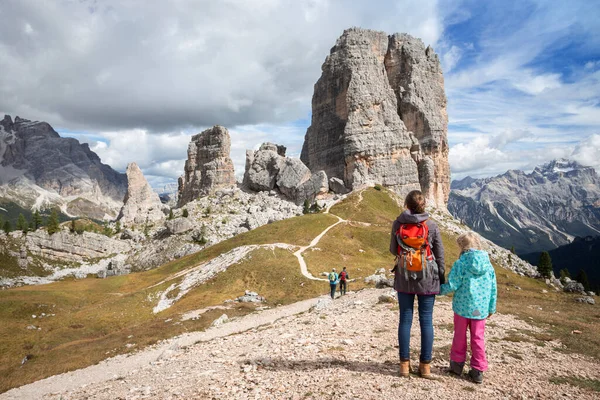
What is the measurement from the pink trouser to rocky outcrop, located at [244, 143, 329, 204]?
4294 inches

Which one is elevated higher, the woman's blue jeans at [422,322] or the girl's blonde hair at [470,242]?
the girl's blonde hair at [470,242]

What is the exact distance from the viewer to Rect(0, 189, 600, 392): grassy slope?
86.9 feet

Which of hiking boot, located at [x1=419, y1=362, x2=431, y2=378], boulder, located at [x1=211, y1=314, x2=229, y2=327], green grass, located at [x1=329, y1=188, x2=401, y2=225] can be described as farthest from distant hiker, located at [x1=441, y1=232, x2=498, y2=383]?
green grass, located at [x1=329, y1=188, x2=401, y2=225]

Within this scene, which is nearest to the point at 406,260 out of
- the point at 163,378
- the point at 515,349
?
the point at 515,349

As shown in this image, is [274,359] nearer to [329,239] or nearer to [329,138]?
[329,239]

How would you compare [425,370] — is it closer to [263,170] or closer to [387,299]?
[387,299]

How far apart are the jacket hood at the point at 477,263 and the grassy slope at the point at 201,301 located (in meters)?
8.14

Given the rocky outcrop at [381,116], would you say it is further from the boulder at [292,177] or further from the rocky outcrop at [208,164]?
the rocky outcrop at [208,164]

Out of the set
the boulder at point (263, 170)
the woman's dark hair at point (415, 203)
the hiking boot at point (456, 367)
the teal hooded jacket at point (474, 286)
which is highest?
the boulder at point (263, 170)

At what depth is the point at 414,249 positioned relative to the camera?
1005 centimetres

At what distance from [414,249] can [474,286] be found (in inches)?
86.6

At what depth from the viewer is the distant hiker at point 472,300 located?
10062mm

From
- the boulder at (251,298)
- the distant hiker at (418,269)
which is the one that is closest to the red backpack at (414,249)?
the distant hiker at (418,269)

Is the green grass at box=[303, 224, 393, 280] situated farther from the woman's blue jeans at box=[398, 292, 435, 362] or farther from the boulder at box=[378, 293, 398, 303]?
the woman's blue jeans at box=[398, 292, 435, 362]
